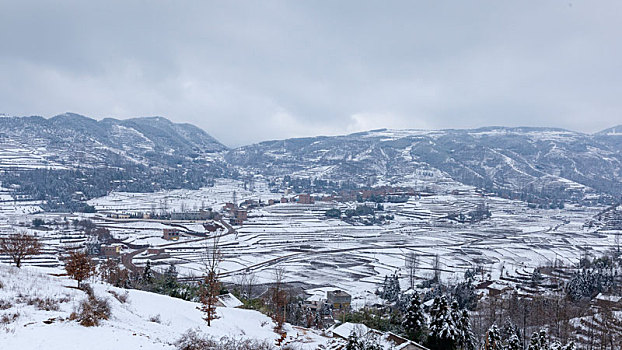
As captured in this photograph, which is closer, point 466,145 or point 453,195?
point 453,195

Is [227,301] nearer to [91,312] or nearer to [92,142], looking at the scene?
[91,312]

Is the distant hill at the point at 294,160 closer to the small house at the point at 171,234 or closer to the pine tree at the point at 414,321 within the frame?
the small house at the point at 171,234

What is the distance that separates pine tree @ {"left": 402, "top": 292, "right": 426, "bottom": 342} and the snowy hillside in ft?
16.7

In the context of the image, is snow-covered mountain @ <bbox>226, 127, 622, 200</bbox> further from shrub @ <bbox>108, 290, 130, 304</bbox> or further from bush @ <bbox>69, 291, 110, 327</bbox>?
bush @ <bbox>69, 291, 110, 327</bbox>

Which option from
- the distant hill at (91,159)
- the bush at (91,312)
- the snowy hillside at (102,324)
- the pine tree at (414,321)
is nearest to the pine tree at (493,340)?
the pine tree at (414,321)

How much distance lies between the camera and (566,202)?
99125 mm

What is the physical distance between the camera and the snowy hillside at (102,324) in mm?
6590

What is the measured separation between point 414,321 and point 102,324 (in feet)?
42.7

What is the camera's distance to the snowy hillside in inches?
259

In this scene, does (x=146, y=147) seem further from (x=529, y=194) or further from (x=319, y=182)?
(x=529, y=194)

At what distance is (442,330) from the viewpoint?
609 inches

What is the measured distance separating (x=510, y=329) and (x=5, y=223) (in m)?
60.1

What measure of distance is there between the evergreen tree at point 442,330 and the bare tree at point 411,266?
55.1ft

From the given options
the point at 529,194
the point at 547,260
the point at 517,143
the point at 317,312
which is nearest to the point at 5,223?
the point at 317,312
